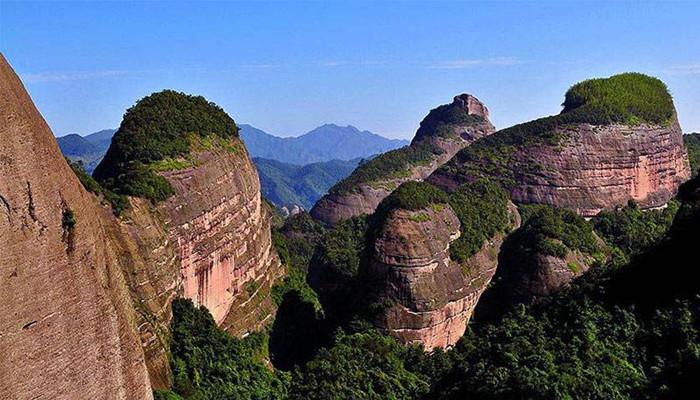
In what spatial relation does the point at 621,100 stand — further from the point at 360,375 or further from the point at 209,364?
the point at 209,364

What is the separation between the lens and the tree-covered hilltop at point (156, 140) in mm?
28938

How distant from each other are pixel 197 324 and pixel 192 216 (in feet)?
14.7

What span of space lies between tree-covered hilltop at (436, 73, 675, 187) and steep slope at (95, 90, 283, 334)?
26.5 metres

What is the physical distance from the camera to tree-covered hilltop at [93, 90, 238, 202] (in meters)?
28.9

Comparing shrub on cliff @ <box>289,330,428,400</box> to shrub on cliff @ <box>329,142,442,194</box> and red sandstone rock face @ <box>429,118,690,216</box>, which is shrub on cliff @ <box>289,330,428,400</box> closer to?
red sandstone rock face @ <box>429,118,690,216</box>

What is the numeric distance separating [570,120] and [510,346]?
39.5 metres

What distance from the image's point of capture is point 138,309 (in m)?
24.3

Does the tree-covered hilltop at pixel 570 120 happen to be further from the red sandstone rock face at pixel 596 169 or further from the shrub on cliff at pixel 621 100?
the red sandstone rock face at pixel 596 169

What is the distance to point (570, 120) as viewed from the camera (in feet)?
194

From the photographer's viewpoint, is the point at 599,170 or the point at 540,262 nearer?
the point at 540,262

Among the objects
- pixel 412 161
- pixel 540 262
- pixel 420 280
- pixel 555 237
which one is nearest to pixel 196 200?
pixel 420 280

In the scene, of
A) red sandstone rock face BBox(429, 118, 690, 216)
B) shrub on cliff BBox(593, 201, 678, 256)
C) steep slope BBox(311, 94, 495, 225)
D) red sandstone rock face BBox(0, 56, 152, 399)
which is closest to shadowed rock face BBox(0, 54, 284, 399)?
red sandstone rock face BBox(0, 56, 152, 399)

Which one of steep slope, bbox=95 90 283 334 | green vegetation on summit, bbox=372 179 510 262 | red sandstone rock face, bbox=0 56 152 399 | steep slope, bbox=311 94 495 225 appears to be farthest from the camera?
steep slope, bbox=311 94 495 225

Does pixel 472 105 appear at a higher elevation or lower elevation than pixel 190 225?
higher
